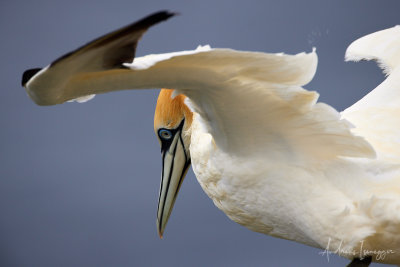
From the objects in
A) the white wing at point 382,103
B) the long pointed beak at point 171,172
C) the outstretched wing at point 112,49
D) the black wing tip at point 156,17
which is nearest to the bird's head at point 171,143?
the long pointed beak at point 171,172

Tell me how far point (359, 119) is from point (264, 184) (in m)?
0.66

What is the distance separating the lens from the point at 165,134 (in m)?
3.63

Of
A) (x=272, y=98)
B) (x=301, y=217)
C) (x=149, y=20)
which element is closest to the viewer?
(x=149, y=20)

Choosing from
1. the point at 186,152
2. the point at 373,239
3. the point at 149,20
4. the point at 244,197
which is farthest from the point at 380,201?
the point at 149,20

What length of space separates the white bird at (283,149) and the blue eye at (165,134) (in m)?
0.15

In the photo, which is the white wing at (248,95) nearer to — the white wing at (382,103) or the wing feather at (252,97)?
the wing feather at (252,97)

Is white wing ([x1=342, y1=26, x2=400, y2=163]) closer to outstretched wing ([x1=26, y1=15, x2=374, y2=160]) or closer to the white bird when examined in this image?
the white bird

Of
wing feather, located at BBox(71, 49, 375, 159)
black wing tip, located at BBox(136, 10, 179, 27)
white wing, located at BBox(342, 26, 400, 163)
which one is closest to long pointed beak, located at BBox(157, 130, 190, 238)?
wing feather, located at BBox(71, 49, 375, 159)

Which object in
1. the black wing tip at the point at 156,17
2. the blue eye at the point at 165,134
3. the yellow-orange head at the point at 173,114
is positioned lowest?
the blue eye at the point at 165,134

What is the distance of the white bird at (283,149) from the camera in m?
2.64

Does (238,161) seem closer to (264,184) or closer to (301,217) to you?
(264,184)

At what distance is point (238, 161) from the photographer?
316 cm

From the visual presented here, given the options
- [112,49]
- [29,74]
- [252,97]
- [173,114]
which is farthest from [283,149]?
[29,74]

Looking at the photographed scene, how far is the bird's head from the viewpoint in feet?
11.7
